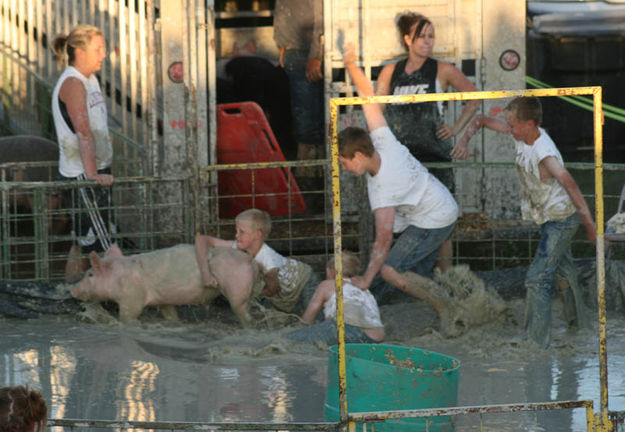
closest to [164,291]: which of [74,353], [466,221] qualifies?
[74,353]

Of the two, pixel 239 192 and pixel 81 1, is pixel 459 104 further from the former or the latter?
pixel 81 1

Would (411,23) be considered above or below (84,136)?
above

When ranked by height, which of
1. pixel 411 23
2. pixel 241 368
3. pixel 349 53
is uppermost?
pixel 411 23

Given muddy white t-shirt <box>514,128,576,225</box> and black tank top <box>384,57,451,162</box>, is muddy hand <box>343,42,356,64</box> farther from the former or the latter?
muddy white t-shirt <box>514,128,576,225</box>

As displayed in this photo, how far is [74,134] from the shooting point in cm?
845

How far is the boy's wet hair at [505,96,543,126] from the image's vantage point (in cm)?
710

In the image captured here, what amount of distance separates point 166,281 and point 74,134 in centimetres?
138

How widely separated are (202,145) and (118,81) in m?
1.96

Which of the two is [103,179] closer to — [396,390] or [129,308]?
[129,308]

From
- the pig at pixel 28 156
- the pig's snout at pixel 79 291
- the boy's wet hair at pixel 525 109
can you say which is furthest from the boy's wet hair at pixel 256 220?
the pig at pixel 28 156

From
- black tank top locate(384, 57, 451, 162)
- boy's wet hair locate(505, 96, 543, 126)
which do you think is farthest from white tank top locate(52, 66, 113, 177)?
boy's wet hair locate(505, 96, 543, 126)

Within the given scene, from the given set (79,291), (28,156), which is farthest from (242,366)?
(28,156)

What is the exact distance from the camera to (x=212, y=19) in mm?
9664

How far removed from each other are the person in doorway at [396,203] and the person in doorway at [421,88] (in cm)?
85
